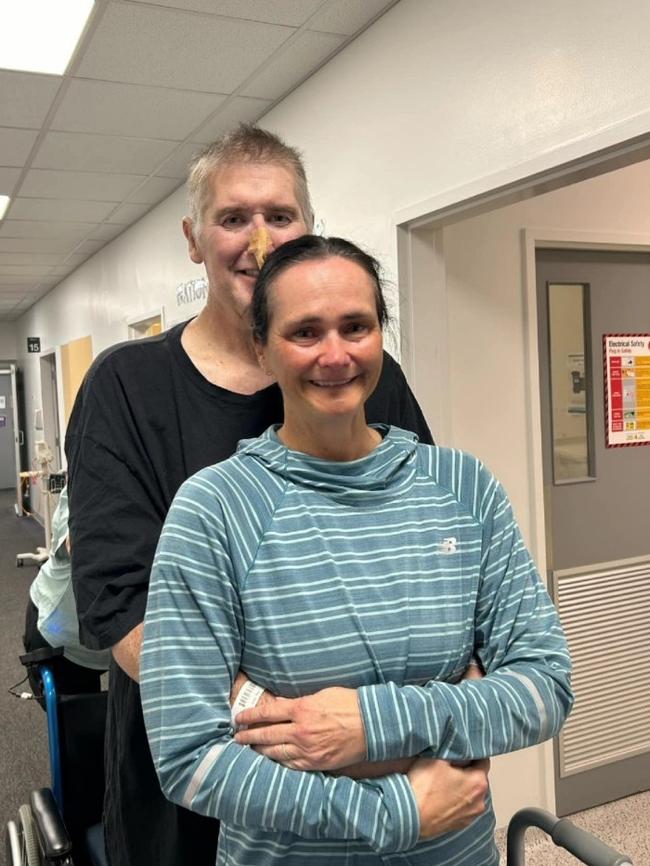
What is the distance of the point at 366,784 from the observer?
85 cm

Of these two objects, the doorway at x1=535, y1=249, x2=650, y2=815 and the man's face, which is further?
the doorway at x1=535, y1=249, x2=650, y2=815

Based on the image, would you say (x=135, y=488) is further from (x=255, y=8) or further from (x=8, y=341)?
(x=8, y=341)

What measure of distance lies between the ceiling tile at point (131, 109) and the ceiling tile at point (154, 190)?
77cm

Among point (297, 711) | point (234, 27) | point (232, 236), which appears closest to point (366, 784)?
point (297, 711)

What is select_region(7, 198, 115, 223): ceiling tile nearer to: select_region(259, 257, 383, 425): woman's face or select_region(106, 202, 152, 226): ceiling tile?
select_region(106, 202, 152, 226): ceiling tile

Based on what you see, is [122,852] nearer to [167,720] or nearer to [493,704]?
[167,720]

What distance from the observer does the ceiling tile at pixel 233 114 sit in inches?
130

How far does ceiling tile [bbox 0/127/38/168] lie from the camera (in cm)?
354

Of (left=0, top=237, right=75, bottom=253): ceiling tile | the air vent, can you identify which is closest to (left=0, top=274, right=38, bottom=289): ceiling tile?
(left=0, top=237, right=75, bottom=253): ceiling tile

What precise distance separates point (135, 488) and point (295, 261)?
407 mm

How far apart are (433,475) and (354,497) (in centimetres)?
12

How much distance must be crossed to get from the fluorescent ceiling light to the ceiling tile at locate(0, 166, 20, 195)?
1402 mm

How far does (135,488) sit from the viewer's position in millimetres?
1106

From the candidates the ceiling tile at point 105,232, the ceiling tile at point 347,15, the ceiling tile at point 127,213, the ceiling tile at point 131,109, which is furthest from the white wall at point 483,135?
the ceiling tile at point 105,232
